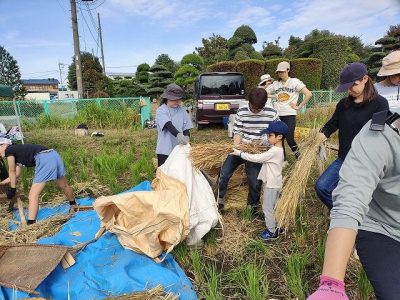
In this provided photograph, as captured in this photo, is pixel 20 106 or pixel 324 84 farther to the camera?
pixel 324 84

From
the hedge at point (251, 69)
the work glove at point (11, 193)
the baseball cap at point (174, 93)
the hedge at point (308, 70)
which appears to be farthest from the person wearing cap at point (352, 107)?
the hedge at point (308, 70)

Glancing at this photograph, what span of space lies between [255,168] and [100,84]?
21.9 meters

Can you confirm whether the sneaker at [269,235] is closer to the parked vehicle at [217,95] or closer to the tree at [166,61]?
the parked vehicle at [217,95]

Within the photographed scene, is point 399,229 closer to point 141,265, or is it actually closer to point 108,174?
point 141,265

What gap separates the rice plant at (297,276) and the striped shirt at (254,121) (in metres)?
1.25

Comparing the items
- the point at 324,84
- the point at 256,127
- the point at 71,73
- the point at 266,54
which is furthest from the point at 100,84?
the point at 256,127

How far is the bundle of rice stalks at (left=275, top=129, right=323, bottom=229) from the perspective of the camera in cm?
224

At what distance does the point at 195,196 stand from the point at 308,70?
40.1ft

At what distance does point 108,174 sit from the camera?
4125mm

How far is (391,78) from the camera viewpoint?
7.62ft

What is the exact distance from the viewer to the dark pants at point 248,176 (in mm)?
2873

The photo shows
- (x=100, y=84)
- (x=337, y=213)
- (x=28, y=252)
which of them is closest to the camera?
(x=337, y=213)

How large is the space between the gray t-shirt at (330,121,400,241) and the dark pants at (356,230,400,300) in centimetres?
15

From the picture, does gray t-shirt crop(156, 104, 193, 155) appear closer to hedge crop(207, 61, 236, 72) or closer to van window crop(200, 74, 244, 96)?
van window crop(200, 74, 244, 96)
